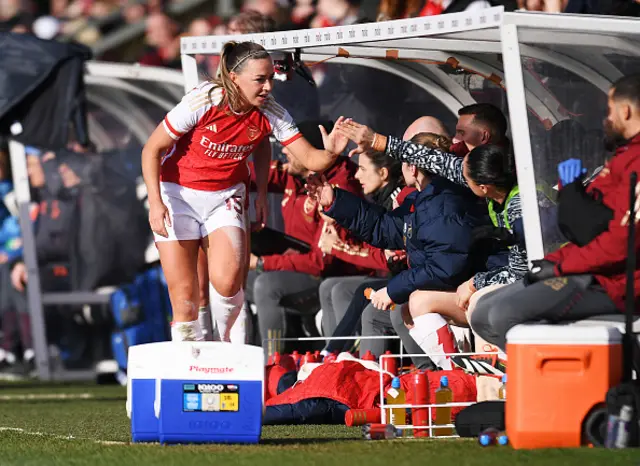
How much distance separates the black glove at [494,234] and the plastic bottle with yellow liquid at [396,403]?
3.25 feet

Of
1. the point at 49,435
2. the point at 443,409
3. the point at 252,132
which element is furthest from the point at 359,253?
the point at 49,435

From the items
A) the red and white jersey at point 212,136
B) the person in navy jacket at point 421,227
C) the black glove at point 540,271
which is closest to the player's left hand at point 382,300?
the person in navy jacket at point 421,227

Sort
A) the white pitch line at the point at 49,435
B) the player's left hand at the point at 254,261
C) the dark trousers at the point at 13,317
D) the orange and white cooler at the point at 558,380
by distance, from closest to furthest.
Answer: the orange and white cooler at the point at 558,380 < the white pitch line at the point at 49,435 < the player's left hand at the point at 254,261 < the dark trousers at the point at 13,317

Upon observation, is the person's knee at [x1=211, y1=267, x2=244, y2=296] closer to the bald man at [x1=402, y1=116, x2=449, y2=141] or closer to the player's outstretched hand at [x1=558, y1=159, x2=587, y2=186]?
the bald man at [x1=402, y1=116, x2=449, y2=141]

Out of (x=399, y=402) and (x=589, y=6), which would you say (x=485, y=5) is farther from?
(x=399, y=402)

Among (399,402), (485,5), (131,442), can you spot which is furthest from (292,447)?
(485,5)

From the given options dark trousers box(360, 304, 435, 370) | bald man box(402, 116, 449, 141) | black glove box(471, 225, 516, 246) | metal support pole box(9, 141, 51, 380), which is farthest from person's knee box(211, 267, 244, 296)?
metal support pole box(9, 141, 51, 380)

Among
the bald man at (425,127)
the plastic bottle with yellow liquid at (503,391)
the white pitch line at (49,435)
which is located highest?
the bald man at (425,127)

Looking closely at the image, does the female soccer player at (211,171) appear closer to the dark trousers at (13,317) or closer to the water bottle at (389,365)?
the water bottle at (389,365)

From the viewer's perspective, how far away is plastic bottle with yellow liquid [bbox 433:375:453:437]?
677cm

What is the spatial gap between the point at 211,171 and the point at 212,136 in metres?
0.23

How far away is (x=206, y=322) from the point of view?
793cm

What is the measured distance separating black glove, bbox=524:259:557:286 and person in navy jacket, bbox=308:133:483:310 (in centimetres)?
159

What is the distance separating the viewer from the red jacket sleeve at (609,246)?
596cm
